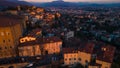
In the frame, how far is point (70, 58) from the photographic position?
30.8m

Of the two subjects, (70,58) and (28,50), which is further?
(28,50)

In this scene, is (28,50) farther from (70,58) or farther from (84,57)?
(84,57)

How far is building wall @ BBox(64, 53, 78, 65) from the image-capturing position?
100 ft

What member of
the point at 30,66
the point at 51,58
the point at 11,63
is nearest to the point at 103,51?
the point at 51,58

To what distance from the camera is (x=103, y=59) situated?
28594 millimetres

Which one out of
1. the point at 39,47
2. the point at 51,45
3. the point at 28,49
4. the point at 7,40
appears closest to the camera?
the point at 7,40

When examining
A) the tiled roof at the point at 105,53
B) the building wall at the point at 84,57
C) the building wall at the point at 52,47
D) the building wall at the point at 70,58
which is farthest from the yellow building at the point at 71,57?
the building wall at the point at 52,47

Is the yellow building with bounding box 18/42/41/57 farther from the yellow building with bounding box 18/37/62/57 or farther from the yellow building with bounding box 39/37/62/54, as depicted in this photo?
the yellow building with bounding box 39/37/62/54

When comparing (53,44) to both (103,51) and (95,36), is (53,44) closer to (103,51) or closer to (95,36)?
(103,51)

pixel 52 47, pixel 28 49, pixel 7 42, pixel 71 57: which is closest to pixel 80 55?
pixel 71 57

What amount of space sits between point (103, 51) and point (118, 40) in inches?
780

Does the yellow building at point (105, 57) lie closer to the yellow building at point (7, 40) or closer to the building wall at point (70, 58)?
the building wall at point (70, 58)

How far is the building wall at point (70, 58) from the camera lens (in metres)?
30.6

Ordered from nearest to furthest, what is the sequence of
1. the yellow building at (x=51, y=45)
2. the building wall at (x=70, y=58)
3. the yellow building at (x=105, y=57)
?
the yellow building at (x=105, y=57) → the building wall at (x=70, y=58) → the yellow building at (x=51, y=45)
